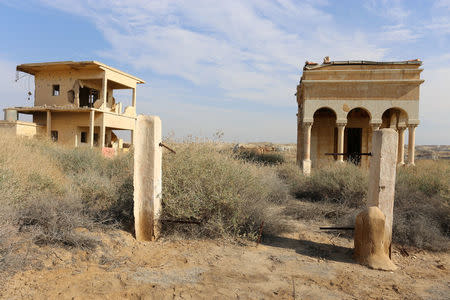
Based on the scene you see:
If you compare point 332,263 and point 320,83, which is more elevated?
point 320,83

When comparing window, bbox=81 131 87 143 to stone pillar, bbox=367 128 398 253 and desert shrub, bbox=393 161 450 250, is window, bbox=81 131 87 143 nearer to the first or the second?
desert shrub, bbox=393 161 450 250

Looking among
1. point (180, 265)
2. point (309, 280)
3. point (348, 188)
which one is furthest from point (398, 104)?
point (180, 265)

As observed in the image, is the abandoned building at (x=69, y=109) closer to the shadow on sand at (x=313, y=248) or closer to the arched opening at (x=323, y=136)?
the arched opening at (x=323, y=136)

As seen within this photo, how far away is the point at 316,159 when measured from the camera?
15.2 meters

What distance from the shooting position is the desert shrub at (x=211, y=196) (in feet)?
17.6

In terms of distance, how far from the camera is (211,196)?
5.47 meters

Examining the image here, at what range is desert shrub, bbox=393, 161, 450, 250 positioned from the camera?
541cm

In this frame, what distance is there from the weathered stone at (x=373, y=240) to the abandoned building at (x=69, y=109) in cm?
1518

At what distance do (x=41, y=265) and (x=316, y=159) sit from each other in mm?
13366

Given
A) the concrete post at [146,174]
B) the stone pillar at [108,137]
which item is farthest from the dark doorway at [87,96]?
the concrete post at [146,174]

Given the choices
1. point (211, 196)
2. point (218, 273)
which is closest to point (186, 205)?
point (211, 196)

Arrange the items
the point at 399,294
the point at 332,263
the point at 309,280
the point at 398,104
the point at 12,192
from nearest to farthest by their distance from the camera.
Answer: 1. the point at 399,294
2. the point at 309,280
3. the point at 332,263
4. the point at 12,192
5. the point at 398,104

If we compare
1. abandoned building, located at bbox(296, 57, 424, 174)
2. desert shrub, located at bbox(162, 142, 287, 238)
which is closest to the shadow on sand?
desert shrub, located at bbox(162, 142, 287, 238)

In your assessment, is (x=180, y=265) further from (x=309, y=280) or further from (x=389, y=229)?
(x=389, y=229)
